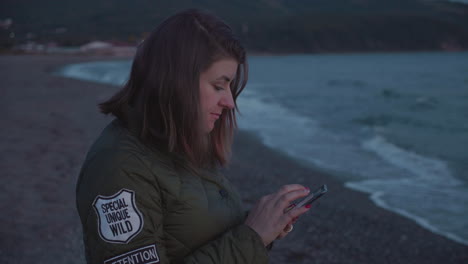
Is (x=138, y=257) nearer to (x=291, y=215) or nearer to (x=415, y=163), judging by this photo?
(x=291, y=215)

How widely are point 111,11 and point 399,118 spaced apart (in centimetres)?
15821

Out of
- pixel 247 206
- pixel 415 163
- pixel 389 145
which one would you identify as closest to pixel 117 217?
pixel 247 206

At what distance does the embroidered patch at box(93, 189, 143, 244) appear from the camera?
134 cm

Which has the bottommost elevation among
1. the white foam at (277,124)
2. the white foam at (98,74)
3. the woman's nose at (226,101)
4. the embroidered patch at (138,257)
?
the white foam at (98,74)

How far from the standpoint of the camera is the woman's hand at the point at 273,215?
5.02 ft

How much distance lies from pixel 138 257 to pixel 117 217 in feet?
0.45

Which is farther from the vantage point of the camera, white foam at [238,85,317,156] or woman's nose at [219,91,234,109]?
white foam at [238,85,317,156]

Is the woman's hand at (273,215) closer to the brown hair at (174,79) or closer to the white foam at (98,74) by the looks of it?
the brown hair at (174,79)

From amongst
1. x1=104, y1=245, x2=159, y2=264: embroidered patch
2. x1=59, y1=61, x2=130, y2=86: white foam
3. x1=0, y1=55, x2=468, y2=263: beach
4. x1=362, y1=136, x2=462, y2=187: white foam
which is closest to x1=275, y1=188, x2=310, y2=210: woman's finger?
x1=104, y1=245, x2=159, y2=264: embroidered patch

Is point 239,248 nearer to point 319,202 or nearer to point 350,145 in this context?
point 319,202

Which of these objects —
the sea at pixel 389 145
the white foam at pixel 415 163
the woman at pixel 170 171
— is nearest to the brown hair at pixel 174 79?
Result: the woman at pixel 170 171

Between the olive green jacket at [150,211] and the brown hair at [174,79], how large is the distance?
7cm

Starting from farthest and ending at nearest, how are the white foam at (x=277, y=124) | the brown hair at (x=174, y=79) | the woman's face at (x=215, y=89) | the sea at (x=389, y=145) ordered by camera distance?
1. the white foam at (x=277, y=124)
2. the sea at (x=389, y=145)
3. the woman's face at (x=215, y=89)
4. the brown hair at (x=174, y=79)

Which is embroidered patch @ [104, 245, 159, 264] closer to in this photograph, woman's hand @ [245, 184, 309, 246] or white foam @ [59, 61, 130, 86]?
woman's hand @ [245, 184, 309, 246]
